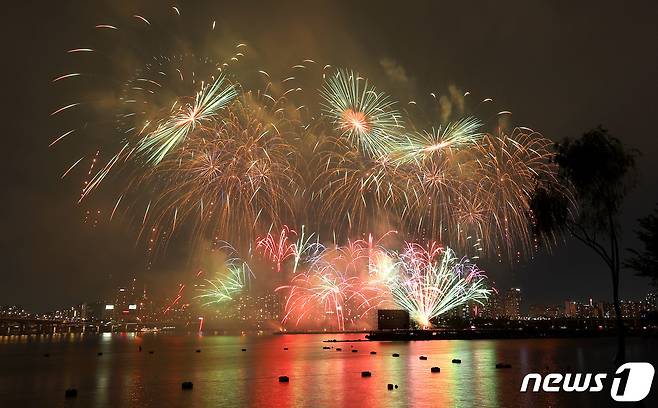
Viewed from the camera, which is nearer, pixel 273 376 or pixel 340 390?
pixel 340 390

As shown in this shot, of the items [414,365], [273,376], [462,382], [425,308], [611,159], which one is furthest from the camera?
[425,308]

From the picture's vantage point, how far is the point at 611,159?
3123cm

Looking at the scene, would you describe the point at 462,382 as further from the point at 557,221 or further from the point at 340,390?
the point at 557,221

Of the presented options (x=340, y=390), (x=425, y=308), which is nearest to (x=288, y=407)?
(x=340, y=390)

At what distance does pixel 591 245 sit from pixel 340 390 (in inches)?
721

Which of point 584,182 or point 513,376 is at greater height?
point 584,182

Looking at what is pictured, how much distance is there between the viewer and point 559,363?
33.2 metres

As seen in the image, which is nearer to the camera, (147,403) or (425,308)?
(147,403)

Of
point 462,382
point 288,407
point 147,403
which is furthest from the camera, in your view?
point 462,382

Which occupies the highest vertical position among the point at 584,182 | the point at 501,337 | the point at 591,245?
the point at 584,182

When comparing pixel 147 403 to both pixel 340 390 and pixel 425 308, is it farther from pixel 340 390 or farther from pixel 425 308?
pixel 425 308

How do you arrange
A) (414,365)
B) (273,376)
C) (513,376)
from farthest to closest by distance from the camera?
(414,365)
(273,376)
(513,376)

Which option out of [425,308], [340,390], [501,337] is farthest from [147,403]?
[501,337]

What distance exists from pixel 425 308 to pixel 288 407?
51906mm
